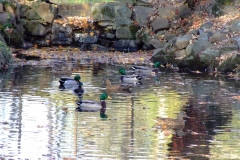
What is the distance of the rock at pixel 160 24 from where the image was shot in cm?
3372

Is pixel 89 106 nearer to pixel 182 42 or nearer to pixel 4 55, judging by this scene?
pixel 4 55

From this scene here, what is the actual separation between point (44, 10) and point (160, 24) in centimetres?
642

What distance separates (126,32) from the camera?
34.0 m

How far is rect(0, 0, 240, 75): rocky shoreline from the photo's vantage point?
101 feet

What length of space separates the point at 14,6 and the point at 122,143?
2223 centimetres

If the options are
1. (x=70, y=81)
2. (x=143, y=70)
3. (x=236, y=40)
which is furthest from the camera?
(x=236, y=40)

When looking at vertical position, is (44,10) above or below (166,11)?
below

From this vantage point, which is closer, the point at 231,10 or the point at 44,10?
the point at 231,10

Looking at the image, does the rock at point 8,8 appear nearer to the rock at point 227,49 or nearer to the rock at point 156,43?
the rock at point 156,43

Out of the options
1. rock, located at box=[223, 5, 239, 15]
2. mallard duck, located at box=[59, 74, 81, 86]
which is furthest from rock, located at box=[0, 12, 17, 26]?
mallard duck, located at box=[59, 74, 81, 86]

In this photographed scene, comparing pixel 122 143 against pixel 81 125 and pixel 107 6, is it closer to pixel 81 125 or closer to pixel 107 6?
pixel 81 125

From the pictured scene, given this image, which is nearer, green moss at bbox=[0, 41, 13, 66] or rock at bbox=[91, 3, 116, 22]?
green moss at bbox=[0, 41, 13, 66]

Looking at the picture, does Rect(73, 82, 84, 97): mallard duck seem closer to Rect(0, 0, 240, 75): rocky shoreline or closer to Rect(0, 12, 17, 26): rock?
Rect(0, 0, 240, 75): rocky shoreline

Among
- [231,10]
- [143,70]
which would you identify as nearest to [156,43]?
[231,10]
